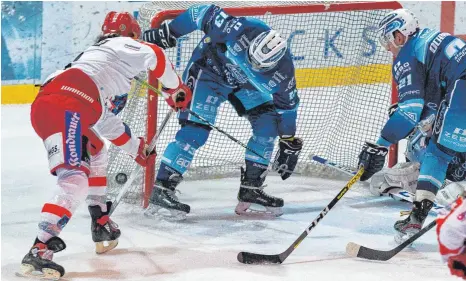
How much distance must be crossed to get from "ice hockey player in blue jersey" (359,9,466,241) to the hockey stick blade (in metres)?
0.57

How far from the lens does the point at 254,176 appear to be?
5.21 metres

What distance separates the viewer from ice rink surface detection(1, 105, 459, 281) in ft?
14.0

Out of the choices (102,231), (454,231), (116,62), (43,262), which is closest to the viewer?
(454,231)

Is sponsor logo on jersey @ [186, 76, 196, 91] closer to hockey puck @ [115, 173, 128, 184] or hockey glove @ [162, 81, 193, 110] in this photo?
hockey glove @ [162, 81, 193, 110]

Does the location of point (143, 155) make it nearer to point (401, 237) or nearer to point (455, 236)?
point (401, 237)

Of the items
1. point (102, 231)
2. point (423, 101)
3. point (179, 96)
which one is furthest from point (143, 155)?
point (423, 101)

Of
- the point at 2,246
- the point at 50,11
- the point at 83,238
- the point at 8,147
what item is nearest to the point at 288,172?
the point at 83,238

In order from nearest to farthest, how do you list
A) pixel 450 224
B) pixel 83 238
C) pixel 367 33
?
1. pixel 450 224
2. pixel 83 238
3. pixel 367 33

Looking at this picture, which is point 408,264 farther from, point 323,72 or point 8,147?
point 8,147

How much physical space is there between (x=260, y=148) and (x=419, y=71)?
0.92 meters

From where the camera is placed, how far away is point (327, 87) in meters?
6.12

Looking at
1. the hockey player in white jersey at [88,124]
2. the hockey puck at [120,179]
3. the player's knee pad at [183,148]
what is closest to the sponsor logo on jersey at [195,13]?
the hockey player in white jersey at [88,124]

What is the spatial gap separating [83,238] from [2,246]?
0.36 m

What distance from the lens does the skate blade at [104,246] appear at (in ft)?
14.8
